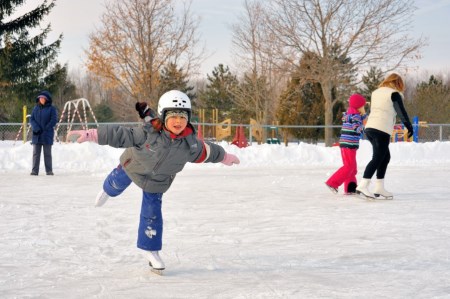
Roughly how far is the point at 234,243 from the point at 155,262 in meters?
1.14

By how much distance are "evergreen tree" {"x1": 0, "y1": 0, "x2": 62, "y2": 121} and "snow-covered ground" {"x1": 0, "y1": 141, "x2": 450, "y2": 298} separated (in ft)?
62.8

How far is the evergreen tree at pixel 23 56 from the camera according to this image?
2698 cm

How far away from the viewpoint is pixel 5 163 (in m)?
13.4

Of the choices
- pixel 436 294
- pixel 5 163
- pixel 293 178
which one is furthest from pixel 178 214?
pixel 5 163

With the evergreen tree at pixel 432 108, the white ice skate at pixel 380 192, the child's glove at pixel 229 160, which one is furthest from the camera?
the evergreen tree at pixel 432 108

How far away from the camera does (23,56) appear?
27.6 metres

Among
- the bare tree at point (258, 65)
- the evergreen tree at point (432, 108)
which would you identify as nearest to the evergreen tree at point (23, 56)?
the bare tree at point (258, 65)

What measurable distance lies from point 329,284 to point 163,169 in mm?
1282

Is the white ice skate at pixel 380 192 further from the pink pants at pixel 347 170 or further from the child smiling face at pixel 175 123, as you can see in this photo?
the child smiling face at pixel 175 123

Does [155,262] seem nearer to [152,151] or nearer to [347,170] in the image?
[152,151]

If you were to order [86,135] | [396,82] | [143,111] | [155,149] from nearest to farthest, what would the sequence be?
[86,135], [155,149], [143,111], [396,82]

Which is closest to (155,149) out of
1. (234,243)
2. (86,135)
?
(86,135)

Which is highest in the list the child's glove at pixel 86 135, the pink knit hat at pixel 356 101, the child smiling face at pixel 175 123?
the pink knit hat at pixel 356 101

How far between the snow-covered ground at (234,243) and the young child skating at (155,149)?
9.5 inches
